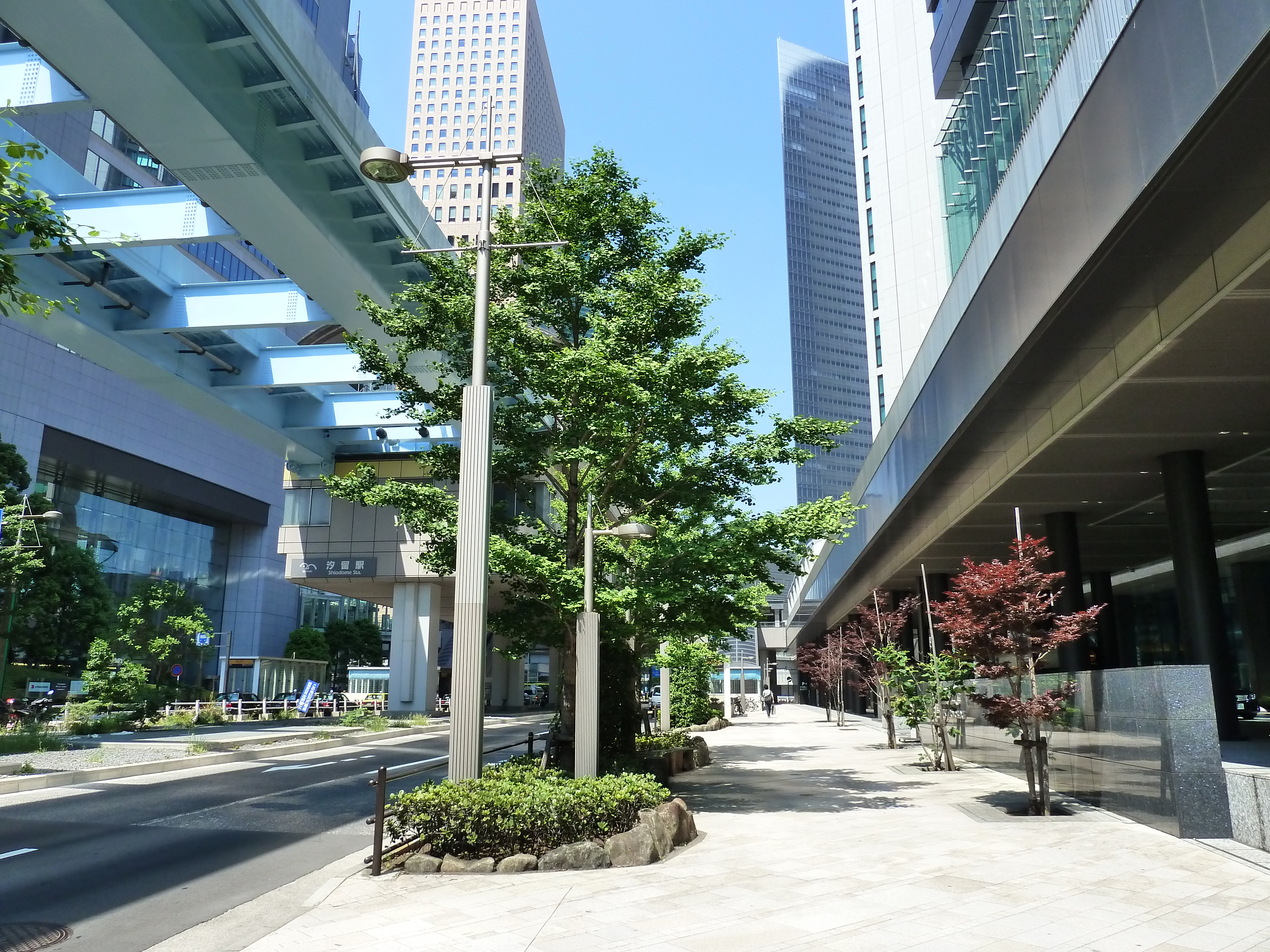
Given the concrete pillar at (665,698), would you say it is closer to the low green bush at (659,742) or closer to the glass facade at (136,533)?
the low green bush at (659,742)

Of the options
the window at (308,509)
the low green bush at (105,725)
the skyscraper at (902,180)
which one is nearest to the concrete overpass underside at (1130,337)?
the skyscraper at (902,180)

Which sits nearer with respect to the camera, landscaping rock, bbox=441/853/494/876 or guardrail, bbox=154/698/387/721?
landscaping rock, bbox=441/853/494/876

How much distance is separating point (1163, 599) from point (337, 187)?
4008 cm

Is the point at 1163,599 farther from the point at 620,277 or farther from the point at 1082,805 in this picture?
the point at 620,277

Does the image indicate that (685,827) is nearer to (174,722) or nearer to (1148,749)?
(1148,749)

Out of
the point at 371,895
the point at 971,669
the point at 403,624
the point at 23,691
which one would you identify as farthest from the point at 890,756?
the point at 23,691

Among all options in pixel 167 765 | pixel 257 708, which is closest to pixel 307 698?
pixel 257 708

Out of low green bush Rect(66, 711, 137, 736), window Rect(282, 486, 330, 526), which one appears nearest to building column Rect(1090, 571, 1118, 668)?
low green bush Rect(66, 711, 137, 736)

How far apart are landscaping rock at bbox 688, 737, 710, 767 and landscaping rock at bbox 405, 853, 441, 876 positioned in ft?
41.9

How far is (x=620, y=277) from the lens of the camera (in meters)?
15.4

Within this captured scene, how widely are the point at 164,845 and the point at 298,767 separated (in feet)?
34.3

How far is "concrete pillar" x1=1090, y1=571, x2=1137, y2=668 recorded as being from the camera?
2386 centimetres

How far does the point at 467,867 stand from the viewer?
916 cm

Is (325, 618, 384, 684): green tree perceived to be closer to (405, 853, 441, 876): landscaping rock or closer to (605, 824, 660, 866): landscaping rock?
(405, 853, 441, 876): landscaping rock
